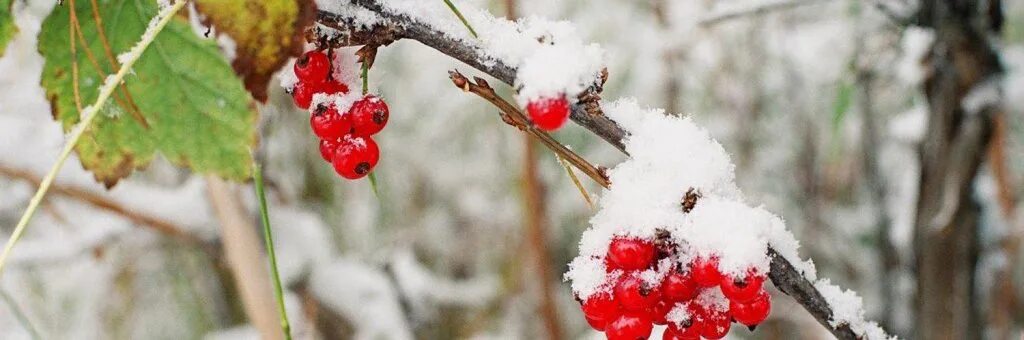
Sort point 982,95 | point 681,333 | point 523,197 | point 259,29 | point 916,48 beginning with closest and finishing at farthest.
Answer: point 259,29 < point 681,333 < point 982,95 < point 916,48 < point 523,197

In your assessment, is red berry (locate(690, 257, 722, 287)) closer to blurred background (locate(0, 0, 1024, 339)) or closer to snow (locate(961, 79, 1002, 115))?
blurred background (locate(0, 0, 1024, 339))

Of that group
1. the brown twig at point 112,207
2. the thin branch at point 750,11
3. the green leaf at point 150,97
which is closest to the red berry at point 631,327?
the green leaf at point 150,97

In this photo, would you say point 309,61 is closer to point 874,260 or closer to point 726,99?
point 726,99

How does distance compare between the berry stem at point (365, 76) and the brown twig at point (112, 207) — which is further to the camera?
the brown twig at point (112, 207)

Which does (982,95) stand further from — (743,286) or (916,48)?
(743,286)

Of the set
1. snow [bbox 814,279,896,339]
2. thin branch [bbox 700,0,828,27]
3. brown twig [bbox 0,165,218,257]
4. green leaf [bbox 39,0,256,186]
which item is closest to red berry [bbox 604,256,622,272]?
snow [bbox 814,279,896,339]

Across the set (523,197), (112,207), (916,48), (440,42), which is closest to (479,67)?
(440,42)

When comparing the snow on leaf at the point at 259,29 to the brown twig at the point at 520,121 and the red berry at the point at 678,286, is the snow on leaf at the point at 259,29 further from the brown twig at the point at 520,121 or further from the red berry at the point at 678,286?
the red berry at the point at 678,286
